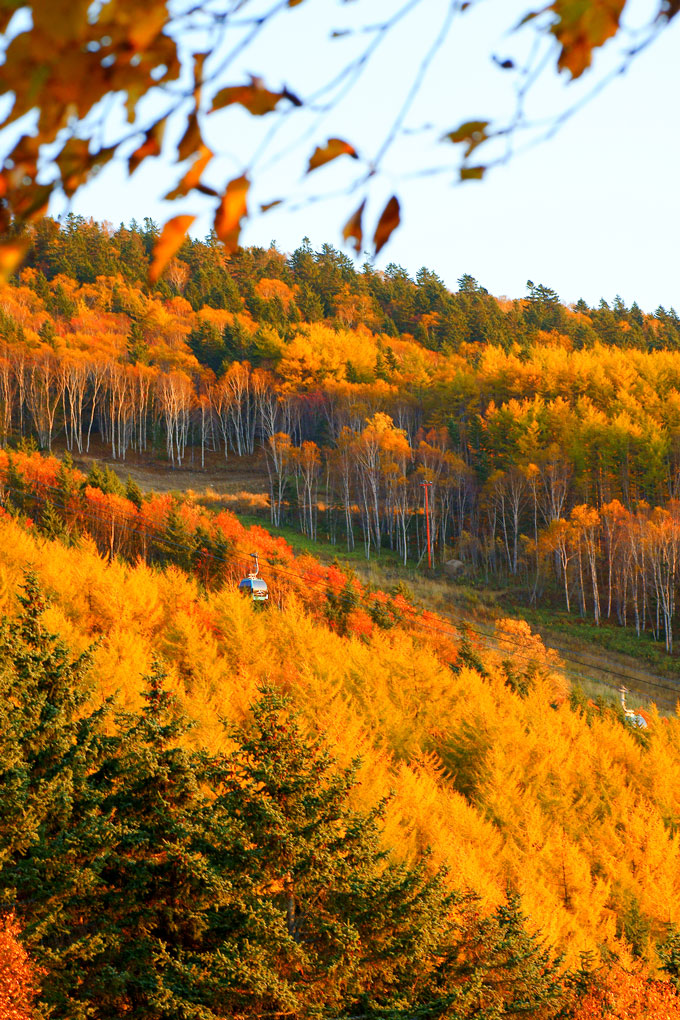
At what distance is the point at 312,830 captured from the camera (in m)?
16.7

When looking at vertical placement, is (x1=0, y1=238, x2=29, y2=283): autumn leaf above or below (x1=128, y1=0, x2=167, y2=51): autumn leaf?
below

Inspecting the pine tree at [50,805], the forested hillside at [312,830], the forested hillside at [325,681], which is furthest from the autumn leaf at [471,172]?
the pine tree at [50,805]

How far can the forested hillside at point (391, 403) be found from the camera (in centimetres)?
6328

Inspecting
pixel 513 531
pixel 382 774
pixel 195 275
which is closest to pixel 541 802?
pixel 382 774

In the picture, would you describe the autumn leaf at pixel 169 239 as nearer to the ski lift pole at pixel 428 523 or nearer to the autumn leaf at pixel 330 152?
the autumn leaf at pixel 330 152

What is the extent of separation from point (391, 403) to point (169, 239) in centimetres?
→ 8037

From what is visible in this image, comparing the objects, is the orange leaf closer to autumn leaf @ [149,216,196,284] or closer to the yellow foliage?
autumn leaf @ [149,216,196,284]

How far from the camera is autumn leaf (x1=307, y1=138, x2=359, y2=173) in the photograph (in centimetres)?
172

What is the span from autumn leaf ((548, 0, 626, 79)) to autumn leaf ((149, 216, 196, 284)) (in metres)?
0.78

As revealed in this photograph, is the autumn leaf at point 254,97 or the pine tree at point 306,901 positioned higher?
the autumn leaf at point 254,97

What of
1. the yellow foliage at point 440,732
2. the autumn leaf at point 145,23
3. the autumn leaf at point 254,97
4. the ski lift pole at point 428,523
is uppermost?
the autumn leaf at point 145,23

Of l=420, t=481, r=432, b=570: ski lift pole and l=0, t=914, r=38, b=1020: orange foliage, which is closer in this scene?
l=0, t=914, r=38, b=1020: orange foliage

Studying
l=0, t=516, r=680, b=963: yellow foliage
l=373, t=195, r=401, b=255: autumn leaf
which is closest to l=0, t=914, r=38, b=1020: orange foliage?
l=0, t=516, r=680, b=963: yellow foliage

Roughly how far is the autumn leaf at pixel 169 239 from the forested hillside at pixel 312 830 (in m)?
14.7
